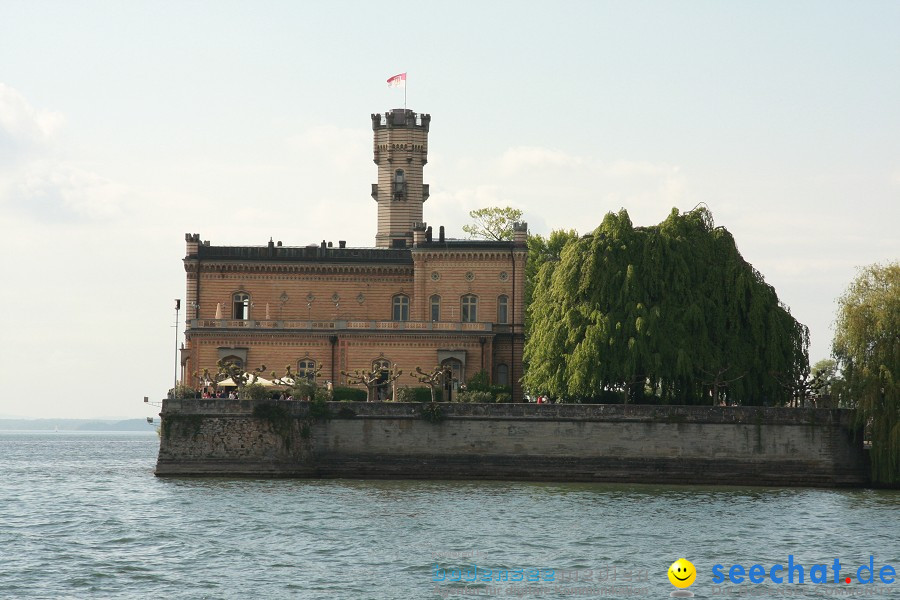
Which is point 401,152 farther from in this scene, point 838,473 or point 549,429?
point 838,473

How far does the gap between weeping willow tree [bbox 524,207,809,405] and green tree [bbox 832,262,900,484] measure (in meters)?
4.50

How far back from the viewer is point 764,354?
193 ft

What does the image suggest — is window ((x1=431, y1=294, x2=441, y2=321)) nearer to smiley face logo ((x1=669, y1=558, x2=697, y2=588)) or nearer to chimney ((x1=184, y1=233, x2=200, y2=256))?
chimney ((x1=184, y1=233, x2=200, y2=256))

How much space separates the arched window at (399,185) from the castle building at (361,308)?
5636 mm

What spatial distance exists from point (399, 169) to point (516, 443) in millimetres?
29734

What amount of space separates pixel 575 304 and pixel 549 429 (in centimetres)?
614

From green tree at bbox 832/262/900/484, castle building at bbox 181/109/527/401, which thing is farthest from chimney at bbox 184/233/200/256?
green tree at bbox 832/262/900/484

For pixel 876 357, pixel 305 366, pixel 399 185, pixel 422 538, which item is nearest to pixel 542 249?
pixel 399 185

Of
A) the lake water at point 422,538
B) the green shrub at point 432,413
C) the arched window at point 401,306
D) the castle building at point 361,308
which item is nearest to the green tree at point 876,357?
the lake water at point 422,538

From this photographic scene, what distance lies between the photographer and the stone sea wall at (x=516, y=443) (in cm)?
5641

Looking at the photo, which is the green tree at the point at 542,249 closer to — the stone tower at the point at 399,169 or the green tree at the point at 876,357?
the stone tower at the point at 399,169

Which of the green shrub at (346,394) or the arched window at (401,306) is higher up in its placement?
the arched window at (401,306)

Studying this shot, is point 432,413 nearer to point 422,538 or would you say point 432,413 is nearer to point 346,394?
point 346,394

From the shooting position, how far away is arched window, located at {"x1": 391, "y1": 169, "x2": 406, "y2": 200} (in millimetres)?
82750
